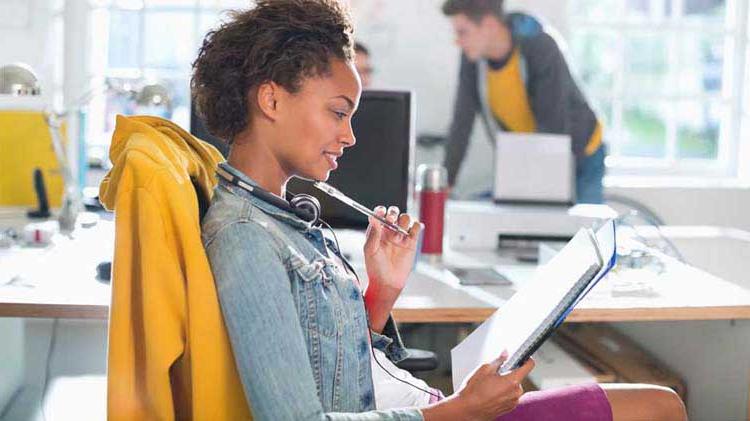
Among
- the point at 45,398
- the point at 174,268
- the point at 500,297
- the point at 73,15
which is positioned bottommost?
the point at 45,398

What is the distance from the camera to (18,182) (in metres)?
2.95

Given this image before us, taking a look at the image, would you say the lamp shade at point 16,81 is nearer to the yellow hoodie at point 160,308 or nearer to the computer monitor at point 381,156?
the computer monitor at point 381,156

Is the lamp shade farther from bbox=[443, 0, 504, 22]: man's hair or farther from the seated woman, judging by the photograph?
bbox=[443, 0, 504, 22]: man's hair

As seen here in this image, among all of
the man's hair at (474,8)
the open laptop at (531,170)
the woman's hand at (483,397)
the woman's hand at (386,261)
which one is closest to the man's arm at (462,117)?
the man's hair at (474,8)

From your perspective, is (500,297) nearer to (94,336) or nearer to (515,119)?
(94,336)

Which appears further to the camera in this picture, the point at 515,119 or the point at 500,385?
the point at 515,119

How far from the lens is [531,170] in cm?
279

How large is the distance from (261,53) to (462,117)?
12.1ft

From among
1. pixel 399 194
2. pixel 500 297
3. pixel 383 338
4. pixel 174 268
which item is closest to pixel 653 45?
pixel 399 194

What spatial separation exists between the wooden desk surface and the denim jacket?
53 cm

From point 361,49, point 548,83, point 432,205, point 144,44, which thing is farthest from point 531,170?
point 144,44

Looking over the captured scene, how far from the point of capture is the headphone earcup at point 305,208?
1381 millimetres

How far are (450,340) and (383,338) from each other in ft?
4.23

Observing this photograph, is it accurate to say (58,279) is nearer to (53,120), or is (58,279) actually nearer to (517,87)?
(53,120)
